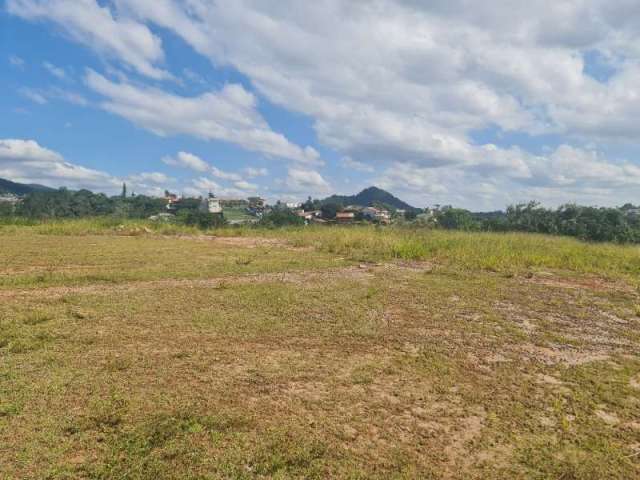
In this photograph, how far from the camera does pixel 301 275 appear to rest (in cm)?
886

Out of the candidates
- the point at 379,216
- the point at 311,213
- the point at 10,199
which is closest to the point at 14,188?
the point at 10,199

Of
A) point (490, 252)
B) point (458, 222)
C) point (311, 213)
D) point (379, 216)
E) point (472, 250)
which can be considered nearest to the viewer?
point (490, 252)

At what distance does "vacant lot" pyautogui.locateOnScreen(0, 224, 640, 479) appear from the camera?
94.0 inches

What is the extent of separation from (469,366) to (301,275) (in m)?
5.36

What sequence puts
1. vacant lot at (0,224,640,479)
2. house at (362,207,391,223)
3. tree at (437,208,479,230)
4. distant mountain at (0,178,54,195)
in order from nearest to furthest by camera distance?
vacant lot at (0,224,640,479) → tree at (437,208,479,230) → house at (362,207,391,223) → distant mountain at (0,178,54,195)

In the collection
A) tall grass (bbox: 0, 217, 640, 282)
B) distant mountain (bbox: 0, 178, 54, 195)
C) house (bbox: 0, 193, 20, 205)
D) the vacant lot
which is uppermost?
distant mountain (bbox: 0, 178, 54, 195)

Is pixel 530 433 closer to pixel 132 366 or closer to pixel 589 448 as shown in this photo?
pixel 589 448

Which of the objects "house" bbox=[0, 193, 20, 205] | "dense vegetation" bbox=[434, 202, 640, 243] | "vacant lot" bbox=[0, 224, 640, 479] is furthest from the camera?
"house" bbox=[0, 193, 20, 205]

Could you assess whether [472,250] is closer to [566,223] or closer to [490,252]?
[490,252]

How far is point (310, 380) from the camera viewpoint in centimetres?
346

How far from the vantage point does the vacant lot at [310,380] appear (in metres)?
2.39

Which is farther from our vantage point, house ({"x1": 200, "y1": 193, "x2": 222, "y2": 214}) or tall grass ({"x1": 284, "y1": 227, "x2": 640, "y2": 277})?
house ({"x1": 200, "y1": 193, "x2": 222, "y2": 214})

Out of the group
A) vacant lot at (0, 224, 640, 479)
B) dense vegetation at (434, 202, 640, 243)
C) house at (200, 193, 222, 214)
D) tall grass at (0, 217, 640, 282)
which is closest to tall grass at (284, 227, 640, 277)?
Result: tall grass at (0, 217, 640, 282)

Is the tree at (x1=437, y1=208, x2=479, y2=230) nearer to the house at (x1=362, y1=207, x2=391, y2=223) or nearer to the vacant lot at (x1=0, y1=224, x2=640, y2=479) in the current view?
the house at (x1=362, y1=207, x2=391, y2=223)
